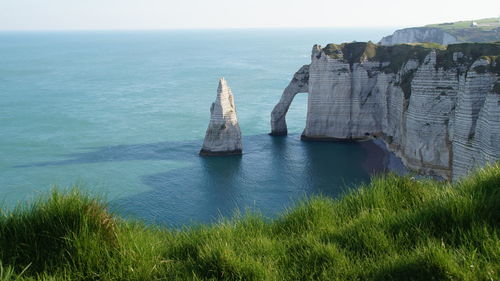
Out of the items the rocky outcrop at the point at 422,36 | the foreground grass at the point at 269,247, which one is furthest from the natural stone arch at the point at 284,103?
the rocky outcrop at the point at 422,36

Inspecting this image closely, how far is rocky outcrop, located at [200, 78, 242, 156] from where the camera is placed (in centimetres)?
5109

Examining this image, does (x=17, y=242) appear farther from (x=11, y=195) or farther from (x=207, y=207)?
(x=11, y=195)

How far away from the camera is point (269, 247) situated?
20.7ft

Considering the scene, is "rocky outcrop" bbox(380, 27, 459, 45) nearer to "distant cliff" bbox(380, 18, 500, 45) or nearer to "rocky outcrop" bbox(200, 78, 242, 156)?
"distant cliff" bbox(380, 18, 500, 45)

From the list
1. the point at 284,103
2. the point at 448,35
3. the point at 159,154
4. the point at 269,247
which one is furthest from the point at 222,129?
the point at 448,35

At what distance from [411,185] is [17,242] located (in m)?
6.05

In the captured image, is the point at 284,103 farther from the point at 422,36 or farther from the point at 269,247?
the point at 422,36

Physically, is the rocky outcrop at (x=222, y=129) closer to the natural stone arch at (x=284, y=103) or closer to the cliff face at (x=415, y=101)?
the natural stone arch at (x=284, y=103)

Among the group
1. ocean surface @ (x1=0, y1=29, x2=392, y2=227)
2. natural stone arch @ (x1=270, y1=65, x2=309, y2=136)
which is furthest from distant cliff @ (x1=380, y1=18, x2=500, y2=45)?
natural stone arch @ (x1=270, y1=65, x2=309, y2=136)

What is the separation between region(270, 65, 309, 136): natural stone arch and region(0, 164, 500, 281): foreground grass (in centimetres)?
5397

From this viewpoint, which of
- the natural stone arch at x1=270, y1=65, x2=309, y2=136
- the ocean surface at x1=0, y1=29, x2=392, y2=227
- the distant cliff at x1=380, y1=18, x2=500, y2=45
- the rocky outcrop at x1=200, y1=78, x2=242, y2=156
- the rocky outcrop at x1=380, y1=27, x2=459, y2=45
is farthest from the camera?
the rocky outcrop at x1=380, y1=27, x2=459, y2=45

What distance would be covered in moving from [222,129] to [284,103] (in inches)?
493

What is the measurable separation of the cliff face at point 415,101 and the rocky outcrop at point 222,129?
34.0ft

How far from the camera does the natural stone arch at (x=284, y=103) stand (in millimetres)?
61000
